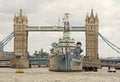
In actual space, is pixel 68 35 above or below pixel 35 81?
above

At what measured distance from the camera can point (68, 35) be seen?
171 m

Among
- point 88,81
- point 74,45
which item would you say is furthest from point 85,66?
point 88,81

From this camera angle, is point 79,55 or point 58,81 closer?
point 58,81

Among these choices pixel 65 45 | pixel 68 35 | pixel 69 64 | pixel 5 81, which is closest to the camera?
pixel 5 81

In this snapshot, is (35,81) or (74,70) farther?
(74,70)

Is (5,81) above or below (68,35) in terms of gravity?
below

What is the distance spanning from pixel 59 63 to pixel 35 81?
51.7 m

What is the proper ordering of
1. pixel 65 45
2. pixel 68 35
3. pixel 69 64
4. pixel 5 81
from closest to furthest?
pixel 5 81 → pixel 69 64 → pixel 65 45 → pixel 68 35

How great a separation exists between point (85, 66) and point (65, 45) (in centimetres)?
1975

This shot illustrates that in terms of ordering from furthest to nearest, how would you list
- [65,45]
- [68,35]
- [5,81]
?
[68,35]
[65,45]
[5,81]

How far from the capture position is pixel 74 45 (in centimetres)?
16200

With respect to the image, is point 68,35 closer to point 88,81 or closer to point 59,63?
point 59,63

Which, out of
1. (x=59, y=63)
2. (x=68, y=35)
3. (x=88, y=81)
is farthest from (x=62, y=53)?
(x=88, y=81)

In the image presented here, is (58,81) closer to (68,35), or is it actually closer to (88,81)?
(88,81)
